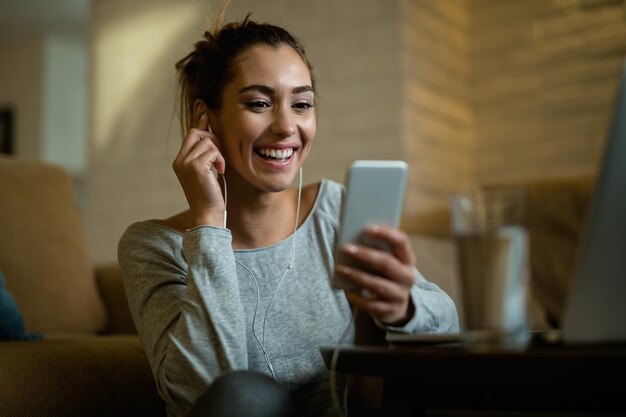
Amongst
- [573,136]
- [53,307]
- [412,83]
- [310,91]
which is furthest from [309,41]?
[310,91]

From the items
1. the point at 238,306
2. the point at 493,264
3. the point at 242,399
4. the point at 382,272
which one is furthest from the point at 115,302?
the point at 493,264

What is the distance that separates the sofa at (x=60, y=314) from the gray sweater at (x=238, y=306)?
22 centimetres

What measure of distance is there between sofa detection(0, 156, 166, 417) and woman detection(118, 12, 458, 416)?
222 millimetres

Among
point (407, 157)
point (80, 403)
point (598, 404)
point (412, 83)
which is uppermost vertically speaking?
point (412, 83)

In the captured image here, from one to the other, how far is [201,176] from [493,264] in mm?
590

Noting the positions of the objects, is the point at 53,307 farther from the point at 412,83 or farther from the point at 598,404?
the point at 412,83

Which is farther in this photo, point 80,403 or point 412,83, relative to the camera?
point 412,83

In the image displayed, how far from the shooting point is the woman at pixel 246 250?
1078 mm

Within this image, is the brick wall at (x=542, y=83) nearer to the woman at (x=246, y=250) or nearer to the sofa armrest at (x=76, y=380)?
the woman at (x=246, y=250)

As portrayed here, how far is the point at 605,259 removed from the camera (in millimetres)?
696

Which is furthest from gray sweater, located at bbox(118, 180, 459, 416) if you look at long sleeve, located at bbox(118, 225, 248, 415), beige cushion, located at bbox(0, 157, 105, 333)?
beige cushion, located at bbox(0, 157, 105, 333)

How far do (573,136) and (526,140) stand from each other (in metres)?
0.20

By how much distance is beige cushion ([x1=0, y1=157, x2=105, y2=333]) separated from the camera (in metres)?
1.95

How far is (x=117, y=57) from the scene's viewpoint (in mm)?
4363
